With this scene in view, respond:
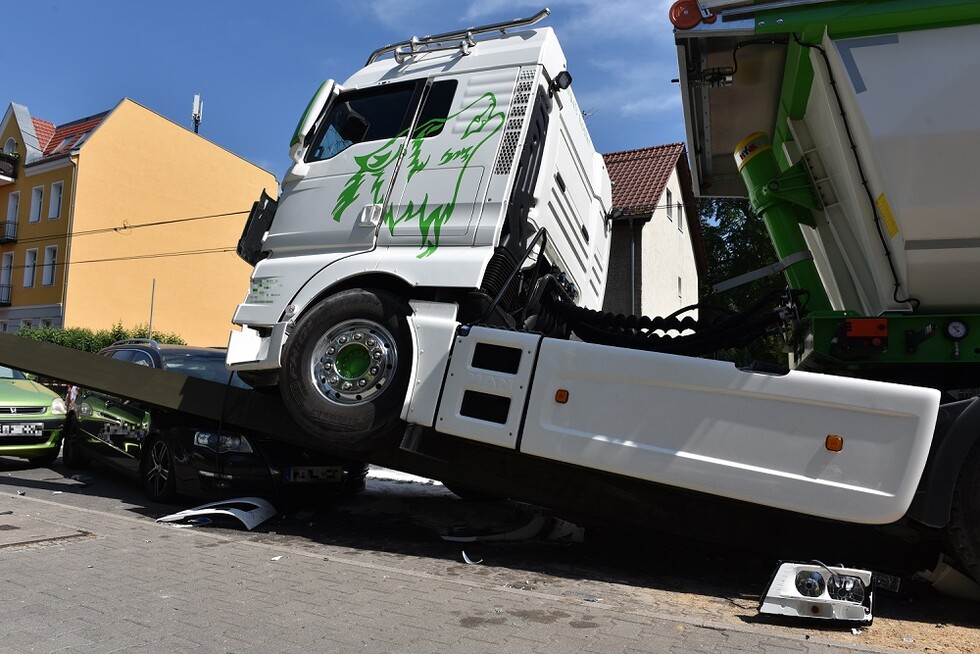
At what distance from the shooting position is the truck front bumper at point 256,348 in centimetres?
525

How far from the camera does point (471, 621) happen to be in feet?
12.1

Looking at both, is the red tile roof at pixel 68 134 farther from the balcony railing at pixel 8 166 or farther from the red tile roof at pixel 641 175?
the red tile roof at pixel 641 175

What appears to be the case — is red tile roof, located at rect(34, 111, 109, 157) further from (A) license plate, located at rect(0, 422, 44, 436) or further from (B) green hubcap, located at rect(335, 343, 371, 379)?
(B) green hubcap, located at rect(335, 343, 371, 379)

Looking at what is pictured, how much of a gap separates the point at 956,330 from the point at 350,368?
361 centimetres

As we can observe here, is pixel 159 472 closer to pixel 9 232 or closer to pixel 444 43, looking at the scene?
pixel 444 43

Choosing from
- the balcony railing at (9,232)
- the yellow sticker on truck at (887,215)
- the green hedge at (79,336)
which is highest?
the balcony railing at (9,232)

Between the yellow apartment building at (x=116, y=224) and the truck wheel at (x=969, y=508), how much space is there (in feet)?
106

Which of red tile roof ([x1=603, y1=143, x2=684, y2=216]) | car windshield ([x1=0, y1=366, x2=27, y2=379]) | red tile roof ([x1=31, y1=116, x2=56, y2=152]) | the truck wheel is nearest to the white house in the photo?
red tile roof ([x1=603, y1=143, x2=684, y2=216])

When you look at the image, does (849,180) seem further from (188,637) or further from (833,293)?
(188,637)

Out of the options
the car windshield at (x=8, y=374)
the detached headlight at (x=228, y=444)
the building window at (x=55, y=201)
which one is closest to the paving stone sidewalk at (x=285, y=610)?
the detached headlight at (x=228, y=444)

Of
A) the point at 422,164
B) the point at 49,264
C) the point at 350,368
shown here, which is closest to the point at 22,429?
the point at 350,368

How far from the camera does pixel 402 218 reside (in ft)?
17.2

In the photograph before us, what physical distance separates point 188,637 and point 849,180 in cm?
415

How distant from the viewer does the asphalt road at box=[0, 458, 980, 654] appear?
343cm
